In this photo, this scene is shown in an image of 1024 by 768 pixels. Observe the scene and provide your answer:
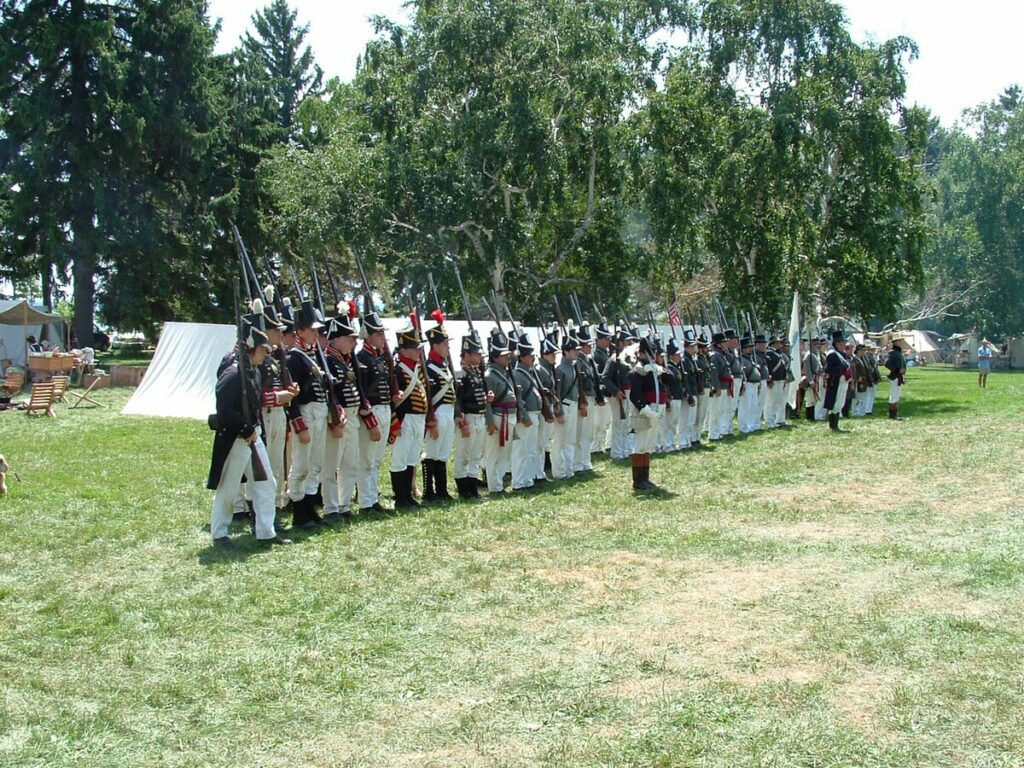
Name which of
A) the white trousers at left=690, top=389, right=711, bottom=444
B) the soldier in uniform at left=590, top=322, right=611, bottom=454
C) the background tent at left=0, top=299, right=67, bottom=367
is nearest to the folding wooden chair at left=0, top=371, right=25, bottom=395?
the background tent at left=0, top=299, right=67, bottom=367

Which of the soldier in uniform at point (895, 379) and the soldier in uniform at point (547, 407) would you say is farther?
the soldier in uniform at point (895, 379)

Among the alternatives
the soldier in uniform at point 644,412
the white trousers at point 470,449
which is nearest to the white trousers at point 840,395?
the soldier in uniform at point 644,412

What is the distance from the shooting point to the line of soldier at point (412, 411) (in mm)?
8445

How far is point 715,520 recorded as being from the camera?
31.4ft

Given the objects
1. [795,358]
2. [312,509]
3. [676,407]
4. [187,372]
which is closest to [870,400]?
[795,358]

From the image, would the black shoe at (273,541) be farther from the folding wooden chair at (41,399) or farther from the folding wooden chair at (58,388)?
the folding wooden chair at (58,388)

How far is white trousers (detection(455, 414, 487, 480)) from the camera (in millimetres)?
10953

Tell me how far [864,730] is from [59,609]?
15.8 ft

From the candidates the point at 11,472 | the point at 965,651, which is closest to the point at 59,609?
the point at 965,651

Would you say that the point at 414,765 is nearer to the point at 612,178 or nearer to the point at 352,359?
the point at 352,359

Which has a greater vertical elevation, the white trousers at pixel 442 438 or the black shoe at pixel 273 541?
the white trousers at pixel 442 438

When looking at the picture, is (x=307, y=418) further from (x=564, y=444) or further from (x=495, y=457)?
(x=564, y=444)

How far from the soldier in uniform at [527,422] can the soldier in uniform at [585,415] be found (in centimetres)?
96

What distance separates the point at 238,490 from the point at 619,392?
6.55 metres
